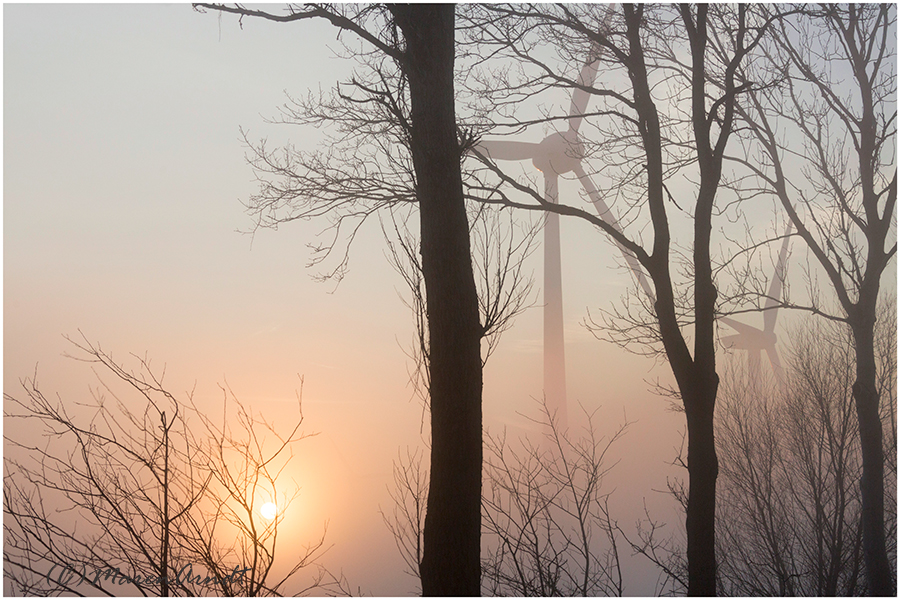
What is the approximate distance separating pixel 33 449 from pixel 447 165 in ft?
8.65

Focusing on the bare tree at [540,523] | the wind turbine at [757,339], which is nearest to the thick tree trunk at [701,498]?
the bare tree at [540,523]

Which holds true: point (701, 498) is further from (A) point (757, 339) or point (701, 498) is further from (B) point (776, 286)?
(A) point (757, 339)

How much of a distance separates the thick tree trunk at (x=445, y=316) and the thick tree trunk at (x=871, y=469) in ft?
16.9

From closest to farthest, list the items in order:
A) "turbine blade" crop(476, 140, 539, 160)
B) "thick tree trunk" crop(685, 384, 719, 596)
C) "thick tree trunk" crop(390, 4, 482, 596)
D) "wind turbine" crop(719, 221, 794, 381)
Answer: "thick tree trunk" crop(390, 4, 482, 596) < "thick tree trunk" crop(685, 384, 719, 596) < "turbine blade" crop(476, 140, 539, 160) < "wind turbine" crop(719, 221, 794, 381)

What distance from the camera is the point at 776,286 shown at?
35.2ft

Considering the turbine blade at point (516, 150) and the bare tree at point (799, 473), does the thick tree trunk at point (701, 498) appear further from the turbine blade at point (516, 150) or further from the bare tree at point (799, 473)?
the turbine blade at point (516, 150)

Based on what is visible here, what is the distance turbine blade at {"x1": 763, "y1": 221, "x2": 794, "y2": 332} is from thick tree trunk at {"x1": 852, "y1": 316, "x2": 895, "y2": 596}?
39.5 inches

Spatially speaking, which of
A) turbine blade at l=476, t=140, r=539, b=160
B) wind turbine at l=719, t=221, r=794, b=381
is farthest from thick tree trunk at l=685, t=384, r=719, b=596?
wind turbine at l=719, t=221, r=794, b=381

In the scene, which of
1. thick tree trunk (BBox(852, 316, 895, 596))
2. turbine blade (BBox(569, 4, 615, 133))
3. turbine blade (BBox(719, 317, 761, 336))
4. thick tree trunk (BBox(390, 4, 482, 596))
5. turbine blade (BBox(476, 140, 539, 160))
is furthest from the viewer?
turbine blade (BBox(719, 317, 761, 336))

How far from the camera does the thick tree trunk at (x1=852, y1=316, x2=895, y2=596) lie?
629 centimetres

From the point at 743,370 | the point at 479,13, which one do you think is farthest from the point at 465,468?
the point at 743,370

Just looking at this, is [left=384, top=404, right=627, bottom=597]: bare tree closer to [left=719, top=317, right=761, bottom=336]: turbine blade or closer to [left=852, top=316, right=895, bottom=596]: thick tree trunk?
[left=852, top=316, right=895, bottom=596]: thick tree trunk

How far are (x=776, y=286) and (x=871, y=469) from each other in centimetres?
474

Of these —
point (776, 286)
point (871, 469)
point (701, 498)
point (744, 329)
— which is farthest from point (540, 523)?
point (744, 329)
